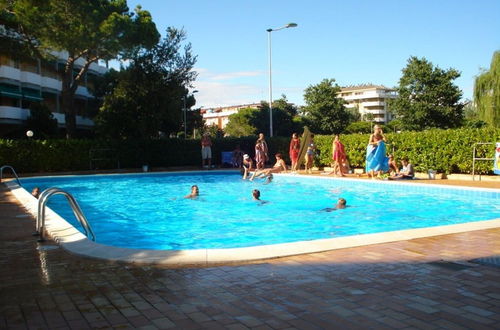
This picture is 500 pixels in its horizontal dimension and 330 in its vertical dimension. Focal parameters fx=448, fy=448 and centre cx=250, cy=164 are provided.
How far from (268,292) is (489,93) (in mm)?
29439

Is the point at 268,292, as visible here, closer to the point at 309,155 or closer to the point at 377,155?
the point at 377,155

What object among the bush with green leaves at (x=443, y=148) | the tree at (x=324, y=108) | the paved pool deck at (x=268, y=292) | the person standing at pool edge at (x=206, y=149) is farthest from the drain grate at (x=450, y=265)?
the tree at (x=324, y=108)

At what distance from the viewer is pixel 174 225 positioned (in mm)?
11148

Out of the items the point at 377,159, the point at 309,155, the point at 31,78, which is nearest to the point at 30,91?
the point at 31,78

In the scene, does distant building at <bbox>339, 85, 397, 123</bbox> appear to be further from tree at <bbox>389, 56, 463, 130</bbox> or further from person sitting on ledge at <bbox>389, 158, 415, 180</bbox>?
person sitting on ledge at <bbox>389, 158, 415, 180</bbox>

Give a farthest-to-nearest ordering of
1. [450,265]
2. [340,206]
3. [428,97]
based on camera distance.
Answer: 1. [428,97]
2. [340,206]
3. [450,265]

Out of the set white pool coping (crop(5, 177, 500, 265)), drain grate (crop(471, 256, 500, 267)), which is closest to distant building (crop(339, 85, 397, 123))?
white pool coping (crop(5, 177, 500, 265))

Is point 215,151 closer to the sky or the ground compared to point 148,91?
closer to the ground

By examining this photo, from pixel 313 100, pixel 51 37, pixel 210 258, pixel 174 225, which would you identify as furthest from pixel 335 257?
pixel 313 100

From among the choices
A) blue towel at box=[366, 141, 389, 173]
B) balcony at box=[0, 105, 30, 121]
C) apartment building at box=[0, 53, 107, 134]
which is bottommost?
blue towel at box=[366, 141, 389, 173]

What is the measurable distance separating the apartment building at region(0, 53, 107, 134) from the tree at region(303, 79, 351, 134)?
23.0m

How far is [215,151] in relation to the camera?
94.1 feet

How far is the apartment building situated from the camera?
34344 millimetres

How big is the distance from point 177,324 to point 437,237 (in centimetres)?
462
